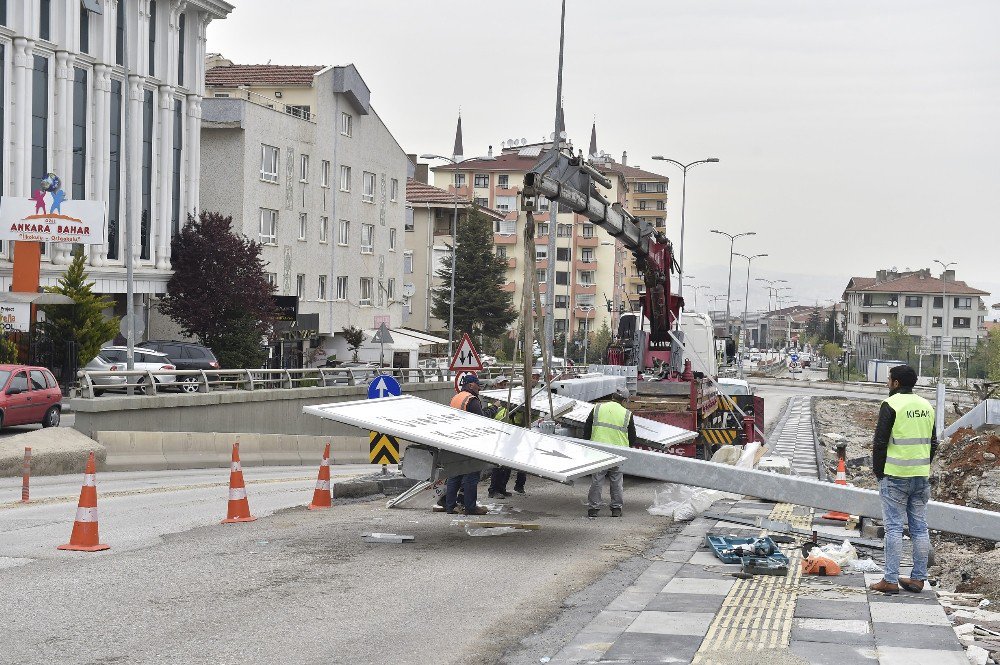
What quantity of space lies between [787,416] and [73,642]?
45.9 meters

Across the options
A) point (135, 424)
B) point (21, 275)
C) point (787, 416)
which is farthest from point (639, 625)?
point (787, 416)

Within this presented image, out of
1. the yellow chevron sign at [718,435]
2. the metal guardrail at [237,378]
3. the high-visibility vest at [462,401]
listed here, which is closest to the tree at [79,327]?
the metal guardrail at [237,378]

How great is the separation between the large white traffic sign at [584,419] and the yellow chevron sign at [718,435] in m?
2.58

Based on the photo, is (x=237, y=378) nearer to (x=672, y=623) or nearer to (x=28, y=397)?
(x=28, y=397)

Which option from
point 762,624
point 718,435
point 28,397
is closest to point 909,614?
point 762,624

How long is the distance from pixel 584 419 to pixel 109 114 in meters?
32.9

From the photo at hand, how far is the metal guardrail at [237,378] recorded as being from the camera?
26.7 metres

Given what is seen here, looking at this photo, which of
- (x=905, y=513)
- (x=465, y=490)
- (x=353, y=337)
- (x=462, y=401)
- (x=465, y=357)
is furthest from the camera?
(x=353, y=337)

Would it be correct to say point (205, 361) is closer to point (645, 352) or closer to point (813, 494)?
point (645, 352)

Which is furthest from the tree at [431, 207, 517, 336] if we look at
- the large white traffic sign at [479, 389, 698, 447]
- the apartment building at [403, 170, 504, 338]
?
the large white traffic sign at [479, 389, 698, 447]

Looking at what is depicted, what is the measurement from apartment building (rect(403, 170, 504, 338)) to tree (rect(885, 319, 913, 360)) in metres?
43.8

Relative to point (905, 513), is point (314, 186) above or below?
above

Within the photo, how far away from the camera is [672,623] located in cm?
906

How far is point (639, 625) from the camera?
9016 mm
